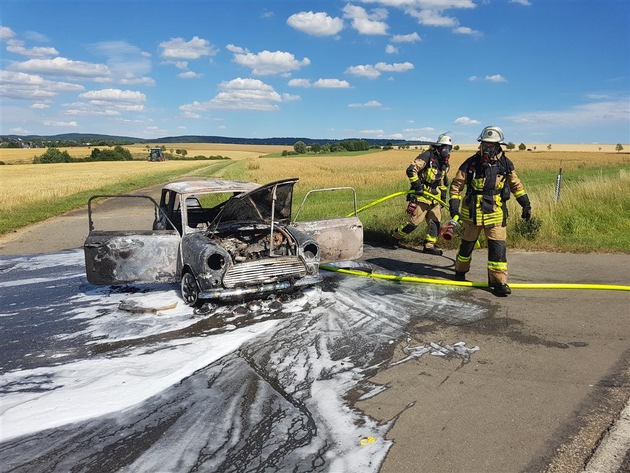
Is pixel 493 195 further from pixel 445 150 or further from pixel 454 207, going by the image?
pixel 445 150

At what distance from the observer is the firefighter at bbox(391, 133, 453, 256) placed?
8.77 m

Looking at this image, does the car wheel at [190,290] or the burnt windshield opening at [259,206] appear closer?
the car wheel at [190,290]

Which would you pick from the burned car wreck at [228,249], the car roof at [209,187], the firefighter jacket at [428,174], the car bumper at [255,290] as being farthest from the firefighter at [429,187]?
the car bumper at [255,290]

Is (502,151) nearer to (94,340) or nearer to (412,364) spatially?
(412,364)

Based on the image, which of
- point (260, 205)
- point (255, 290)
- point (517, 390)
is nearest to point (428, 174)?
point (260, 205)

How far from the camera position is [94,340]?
16.4 ft

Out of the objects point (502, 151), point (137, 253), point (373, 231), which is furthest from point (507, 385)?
point (373, 231)

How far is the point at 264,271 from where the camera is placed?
5.79m

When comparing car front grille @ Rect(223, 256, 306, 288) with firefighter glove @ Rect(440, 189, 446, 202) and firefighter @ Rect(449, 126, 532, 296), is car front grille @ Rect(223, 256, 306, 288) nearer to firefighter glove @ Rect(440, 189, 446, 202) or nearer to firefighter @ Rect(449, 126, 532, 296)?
firefighter @ Rect(449, 126, 532, 296)

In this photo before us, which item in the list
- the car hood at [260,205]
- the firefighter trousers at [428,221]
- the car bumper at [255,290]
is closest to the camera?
the car bumper at [255,290]

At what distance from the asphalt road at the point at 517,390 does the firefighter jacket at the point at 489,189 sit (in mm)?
Answer: 1009

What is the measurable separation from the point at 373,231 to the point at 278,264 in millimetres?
4785

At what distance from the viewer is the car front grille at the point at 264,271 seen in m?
5.62

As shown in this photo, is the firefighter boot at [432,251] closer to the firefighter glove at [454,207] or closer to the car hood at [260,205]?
the firefighter glove at [454,207]
